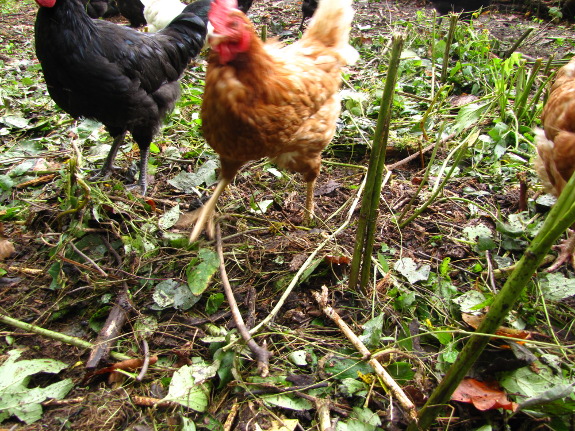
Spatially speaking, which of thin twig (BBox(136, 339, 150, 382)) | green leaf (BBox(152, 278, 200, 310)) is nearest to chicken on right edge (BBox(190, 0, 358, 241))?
green leaf (BBox(152, 278, 200, 310))

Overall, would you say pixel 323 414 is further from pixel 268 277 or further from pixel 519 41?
pixel 519 41

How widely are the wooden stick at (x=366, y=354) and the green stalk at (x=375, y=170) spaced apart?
0.20m

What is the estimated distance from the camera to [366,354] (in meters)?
1.54

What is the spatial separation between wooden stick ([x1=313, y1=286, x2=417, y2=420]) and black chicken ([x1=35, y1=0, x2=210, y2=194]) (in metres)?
1.92

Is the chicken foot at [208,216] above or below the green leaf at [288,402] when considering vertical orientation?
above

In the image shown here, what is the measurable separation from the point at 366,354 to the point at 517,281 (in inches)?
31.4

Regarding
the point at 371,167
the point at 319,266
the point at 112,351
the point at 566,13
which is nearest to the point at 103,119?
the point at 112,351

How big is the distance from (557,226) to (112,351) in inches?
74.2

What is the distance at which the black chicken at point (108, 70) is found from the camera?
252 centimetres

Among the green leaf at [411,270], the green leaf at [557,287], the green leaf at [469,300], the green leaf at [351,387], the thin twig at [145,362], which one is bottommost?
the thin twig at [145,362]

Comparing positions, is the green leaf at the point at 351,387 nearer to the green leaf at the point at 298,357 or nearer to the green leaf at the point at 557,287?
the green leaf at the point at 298,357

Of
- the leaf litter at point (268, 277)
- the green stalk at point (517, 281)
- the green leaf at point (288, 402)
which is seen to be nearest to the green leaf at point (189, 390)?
the leaf litter at point (268, 277)

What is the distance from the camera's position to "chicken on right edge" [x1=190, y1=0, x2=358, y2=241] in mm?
1720

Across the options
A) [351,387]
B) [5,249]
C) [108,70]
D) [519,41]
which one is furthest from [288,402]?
[519,41]
